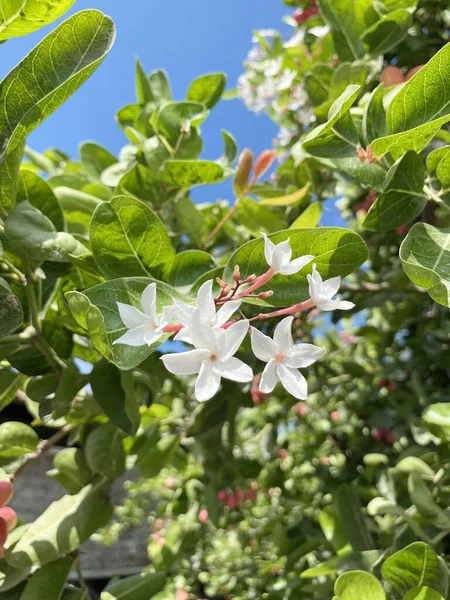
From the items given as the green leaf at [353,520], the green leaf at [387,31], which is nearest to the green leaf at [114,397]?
the green leaf at [353,520]

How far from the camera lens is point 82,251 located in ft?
2.26

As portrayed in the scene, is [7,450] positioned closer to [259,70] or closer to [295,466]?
[259,70]

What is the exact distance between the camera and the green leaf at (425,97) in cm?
58

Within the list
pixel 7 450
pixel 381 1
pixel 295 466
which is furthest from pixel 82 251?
pixel 295 466

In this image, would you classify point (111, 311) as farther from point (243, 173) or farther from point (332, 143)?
point (243, 173)

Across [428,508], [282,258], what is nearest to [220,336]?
[282,258]

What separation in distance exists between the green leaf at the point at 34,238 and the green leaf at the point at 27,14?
0.68 ft

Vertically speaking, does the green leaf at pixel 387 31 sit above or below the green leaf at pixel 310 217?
above

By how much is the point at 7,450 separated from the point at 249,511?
2012mm

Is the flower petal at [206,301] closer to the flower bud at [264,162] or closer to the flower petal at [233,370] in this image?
the flower petal at [233,370]

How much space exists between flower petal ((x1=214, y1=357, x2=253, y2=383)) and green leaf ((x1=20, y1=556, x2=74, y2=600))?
1.72ft

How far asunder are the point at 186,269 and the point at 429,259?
32 cm

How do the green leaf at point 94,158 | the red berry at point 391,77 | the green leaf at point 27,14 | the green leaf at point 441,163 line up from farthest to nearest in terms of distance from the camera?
the green leaf at point 94,158, the red berry at point 391,77, the green leaf at point 441,163, the green leaf at point 27,14

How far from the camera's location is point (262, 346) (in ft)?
1.72
